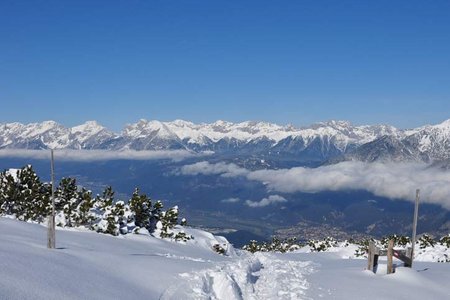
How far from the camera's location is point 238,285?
60.0ft

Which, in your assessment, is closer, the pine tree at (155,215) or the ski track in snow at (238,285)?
the ski track in snow at (238,285)

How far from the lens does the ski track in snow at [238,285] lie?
52.8ft

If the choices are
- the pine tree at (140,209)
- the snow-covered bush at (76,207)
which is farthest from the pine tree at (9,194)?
the pine tree at (140,209)

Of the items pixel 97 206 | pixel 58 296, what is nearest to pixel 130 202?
pixel 97 206

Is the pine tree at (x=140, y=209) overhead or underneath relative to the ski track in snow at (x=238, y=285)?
underneath

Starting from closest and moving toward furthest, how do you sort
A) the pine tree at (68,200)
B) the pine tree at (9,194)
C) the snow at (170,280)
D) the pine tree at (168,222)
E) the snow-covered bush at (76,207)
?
1. the snow at (170,280)
2. the snow-covered bush at (76,207)
3. the pine tree at (68,200)
4. the pine tree at (9,194)
5. the pine tree at (168,222)

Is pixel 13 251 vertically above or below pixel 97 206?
above

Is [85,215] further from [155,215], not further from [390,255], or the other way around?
[390,255]

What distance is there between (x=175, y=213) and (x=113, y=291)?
5838 centimetres

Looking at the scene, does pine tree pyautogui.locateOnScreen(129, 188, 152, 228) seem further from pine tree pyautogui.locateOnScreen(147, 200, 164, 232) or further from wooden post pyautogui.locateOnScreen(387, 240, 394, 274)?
wooden post pyautogui.locateOnScreen(387, 240, 394, 274)

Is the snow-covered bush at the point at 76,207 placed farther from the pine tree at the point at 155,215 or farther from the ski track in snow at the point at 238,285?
the ski track in snow at the point at 238,285

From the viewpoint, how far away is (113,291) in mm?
13969

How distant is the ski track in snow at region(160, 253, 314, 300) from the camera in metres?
16.1

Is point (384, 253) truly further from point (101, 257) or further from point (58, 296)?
point (58, 296)
